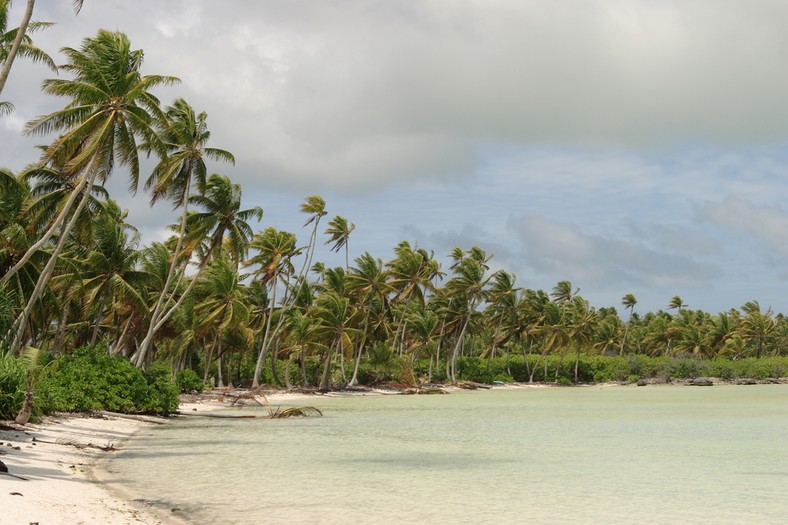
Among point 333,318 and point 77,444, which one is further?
point 333,318

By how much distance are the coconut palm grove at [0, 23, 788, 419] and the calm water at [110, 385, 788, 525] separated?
4933 mm

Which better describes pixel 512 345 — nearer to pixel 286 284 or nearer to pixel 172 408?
pixel 286 284

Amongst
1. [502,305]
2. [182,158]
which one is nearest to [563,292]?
[502,305]

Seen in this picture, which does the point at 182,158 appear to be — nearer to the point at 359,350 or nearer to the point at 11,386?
the point at 11,386

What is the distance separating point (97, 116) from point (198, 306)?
75.8 ft

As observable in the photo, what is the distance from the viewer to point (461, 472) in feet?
53.2

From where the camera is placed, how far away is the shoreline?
951 centimetres

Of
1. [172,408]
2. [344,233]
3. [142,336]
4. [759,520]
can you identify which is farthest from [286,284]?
[759,520]

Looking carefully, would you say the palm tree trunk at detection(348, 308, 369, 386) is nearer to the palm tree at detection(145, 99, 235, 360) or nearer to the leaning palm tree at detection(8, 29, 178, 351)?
the palm tree at detection(145, 99, 235, 360)

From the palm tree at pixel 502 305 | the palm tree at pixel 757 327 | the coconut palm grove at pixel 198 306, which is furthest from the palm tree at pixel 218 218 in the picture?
the palm tree at pixel 757 327

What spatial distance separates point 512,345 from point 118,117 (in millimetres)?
85612

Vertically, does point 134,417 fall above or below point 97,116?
below

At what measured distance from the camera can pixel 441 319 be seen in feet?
250

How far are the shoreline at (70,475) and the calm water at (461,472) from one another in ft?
1.82
